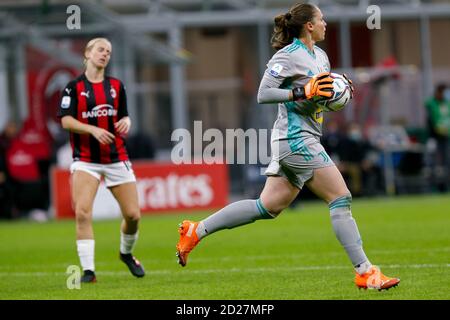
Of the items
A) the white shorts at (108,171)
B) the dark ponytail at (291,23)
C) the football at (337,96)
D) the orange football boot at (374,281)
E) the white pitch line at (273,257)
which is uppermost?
the dark ponytail at (291,23)

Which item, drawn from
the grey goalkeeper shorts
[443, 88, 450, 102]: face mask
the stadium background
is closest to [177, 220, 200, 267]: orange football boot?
the grey goalkeeper shorts

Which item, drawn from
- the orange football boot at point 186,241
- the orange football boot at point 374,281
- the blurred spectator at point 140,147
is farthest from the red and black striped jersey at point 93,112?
the blurred spectator at point 140,147

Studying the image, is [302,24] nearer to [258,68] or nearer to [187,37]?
[258,68]

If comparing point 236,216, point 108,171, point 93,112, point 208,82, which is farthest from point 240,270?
point 208,82

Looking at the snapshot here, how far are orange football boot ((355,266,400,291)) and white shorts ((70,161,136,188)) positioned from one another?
111 inches

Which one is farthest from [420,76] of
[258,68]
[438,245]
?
[438,245]

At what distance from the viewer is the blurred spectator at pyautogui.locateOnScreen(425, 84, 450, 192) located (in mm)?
23766

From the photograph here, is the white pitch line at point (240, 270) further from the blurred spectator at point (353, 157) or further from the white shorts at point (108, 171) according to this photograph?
the blurred spectator at point (353, 157)

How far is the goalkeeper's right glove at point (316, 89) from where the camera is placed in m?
8.29

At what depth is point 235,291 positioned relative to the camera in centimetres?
880

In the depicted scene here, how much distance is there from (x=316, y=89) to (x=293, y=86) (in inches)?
15.7

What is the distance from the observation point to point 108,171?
10.2 m

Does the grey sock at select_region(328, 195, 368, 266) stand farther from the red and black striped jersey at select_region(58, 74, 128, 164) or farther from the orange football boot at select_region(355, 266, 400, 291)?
the red and black striped jersey at select_region(58, 74, 128, 164)

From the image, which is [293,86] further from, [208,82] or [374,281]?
[208,82]
